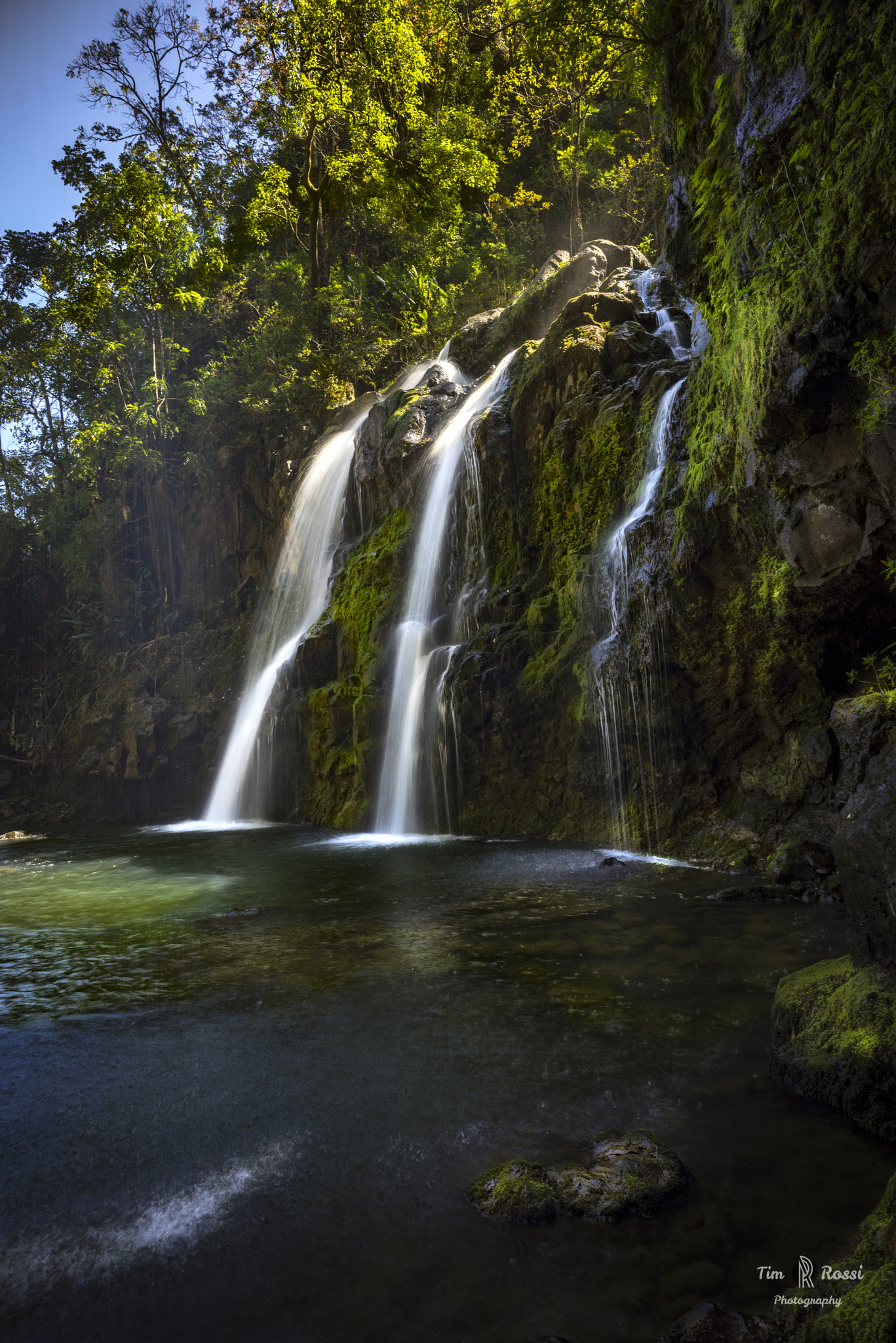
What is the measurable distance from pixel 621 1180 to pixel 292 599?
59.3 feet

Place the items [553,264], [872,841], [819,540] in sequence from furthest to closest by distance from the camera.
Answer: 1. [553,264]
2. [819,540]
3. [872,841]

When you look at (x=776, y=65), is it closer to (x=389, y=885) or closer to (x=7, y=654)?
(x=389, y=885)

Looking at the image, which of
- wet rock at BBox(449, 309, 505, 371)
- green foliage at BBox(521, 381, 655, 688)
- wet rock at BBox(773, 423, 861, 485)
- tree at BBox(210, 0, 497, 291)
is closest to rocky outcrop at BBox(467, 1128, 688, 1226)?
wet rock at BBox(773, 423, 861, 485)

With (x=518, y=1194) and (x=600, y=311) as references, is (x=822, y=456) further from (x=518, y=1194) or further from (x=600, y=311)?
(x=600, y=311)

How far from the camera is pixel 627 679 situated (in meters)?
9.70

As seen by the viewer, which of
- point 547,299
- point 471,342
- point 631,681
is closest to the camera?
point 631,681

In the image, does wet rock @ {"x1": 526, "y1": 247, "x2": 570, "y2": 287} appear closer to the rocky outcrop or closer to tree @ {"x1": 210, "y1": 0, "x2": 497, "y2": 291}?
tree @ {"x1": 210, "y1": 0, "x2": 497, "y2": 291}

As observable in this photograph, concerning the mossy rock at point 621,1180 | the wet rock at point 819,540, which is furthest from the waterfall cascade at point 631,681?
the mossy rock at point 621,1180

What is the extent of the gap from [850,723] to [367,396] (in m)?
21.4

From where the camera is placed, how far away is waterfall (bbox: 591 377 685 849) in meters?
9.53

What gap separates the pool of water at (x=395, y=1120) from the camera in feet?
8.02

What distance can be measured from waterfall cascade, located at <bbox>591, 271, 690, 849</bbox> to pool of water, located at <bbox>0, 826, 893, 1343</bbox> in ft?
8.85

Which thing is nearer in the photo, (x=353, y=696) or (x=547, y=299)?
(x=353, y=696)

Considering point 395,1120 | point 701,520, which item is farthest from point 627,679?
point 395,1120
